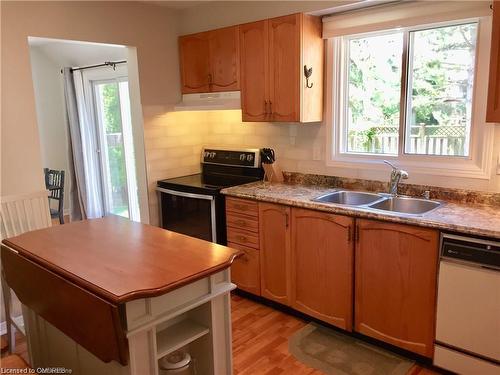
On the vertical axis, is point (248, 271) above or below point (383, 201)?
below

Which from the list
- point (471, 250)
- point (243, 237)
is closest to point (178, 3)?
point (243, 237)

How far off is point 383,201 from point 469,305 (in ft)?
2.90

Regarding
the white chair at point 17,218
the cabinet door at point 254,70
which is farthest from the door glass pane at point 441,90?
the white chair at point 17,218

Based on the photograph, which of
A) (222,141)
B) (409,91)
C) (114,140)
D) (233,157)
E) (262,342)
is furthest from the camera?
(114,140)

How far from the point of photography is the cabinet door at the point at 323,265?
2.64 metres

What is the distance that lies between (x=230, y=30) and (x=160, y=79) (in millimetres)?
807

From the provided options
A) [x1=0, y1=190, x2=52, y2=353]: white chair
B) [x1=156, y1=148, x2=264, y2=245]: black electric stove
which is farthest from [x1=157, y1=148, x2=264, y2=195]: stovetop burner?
[x1=0, y1=190, x2=52, y2=353]: white chair

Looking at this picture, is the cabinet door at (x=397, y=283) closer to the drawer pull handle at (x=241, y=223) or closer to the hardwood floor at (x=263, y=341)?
the hardwood floor at (x=263, y=341)

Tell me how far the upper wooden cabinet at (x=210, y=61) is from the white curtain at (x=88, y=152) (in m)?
1.99

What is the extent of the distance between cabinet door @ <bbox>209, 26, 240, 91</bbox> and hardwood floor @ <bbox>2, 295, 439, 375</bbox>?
1.84m

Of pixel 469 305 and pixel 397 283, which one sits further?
pixel 397 283

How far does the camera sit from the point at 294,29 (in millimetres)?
2941

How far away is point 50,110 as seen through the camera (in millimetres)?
5574

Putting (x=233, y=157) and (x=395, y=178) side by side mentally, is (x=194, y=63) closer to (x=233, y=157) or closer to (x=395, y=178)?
(x=233, y=157)
